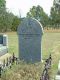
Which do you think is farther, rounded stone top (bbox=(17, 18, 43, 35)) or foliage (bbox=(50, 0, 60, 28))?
foliage (bbox=(50, 0, 60, 28))

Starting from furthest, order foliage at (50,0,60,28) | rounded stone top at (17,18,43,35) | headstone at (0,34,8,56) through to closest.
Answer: foliage at (50,0,60,28) → headstone at (0,34,8,56) → rounded stone top at (17,18,43,35)

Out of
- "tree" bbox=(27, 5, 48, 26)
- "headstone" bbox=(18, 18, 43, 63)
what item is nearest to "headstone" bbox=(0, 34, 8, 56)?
"headstone" bbox=(18, 18, 43, 63)

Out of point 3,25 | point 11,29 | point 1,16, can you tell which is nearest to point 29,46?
point 1,16

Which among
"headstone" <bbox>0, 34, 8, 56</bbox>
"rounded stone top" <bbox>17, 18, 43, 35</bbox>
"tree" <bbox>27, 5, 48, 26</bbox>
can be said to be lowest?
"headstone" <bbox>0, 34, 8, 56</bbox>

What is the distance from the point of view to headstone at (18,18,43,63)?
37.6ft

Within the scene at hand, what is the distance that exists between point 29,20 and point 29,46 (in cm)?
113

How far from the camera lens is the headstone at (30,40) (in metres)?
11.5

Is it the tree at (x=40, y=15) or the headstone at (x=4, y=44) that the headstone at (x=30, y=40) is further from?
the tree at (x=40, y=15)

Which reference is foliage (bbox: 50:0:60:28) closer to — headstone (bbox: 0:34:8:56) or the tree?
the tree

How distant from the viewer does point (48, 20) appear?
84.4 metres

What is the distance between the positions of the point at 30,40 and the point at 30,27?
2.02 ft

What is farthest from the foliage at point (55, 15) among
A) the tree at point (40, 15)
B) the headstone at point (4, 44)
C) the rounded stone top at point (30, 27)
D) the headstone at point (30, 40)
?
the rounded stone top at point (30, 27)

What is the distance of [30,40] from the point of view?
11.8m

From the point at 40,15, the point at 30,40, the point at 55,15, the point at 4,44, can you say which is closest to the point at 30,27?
the point at 30,40
